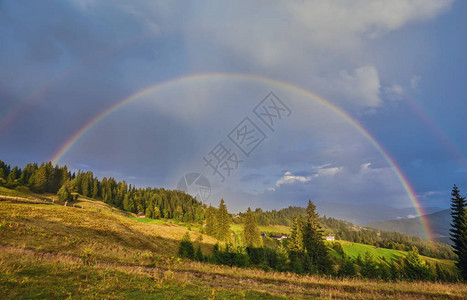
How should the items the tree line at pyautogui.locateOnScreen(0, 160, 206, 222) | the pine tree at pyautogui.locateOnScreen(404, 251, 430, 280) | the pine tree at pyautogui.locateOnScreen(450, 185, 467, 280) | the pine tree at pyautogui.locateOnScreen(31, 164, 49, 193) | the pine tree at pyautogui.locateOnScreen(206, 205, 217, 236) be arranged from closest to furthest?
the pine tree at pyautogui.locateOnScreen(450, 185, 467, 280) → the pine tree at pyautogui.locateOnScreen(404, 251, 430, 280) → the pine tree at pyautogui.locateOnScreen(206, 205, 217, 236) → the pine tree at pyautogui.locateOnScreen(31, 164, 49, 193) → the tree line at pyautogui.locateOnScreen(0, 160, 206, 222)

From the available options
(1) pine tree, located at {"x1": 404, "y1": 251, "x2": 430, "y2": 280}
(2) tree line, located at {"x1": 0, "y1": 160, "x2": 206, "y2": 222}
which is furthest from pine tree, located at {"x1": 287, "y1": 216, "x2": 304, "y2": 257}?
(2) tree line, located at {"x1": 0, "y1": 160, "x2": 206, "y2": 222}

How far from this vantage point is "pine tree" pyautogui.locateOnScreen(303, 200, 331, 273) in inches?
2026

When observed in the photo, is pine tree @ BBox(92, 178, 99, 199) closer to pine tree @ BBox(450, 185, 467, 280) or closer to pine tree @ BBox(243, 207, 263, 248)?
pine tree @ BBox(243, 207, 263, 248)

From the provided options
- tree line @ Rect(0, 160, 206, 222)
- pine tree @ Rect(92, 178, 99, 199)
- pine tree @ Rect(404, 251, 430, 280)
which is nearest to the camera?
pine tree @ Rect(404, 251, 430, 280)

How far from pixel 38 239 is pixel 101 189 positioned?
160 meters

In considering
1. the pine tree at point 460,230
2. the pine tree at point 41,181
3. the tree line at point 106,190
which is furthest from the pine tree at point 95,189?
the pine tree at point 460,230

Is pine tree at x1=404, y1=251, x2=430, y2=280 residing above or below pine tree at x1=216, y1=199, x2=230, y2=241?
below

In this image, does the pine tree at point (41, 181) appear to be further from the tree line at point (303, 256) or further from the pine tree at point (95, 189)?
the tree line at point (303, 256)

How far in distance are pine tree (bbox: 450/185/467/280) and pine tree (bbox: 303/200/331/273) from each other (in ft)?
87.9

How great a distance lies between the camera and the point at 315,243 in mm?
52875

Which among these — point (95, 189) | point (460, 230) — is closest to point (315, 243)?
point (460, 230)

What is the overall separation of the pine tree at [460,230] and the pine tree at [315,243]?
87.9 ft

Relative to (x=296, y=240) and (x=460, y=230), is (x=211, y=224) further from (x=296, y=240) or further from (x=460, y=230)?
(x=460, y=230)

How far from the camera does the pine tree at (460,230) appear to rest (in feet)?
143
